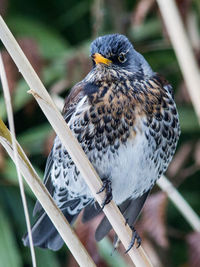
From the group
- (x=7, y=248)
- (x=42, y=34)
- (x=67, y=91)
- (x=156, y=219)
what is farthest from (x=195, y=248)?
(x=42, y=34)

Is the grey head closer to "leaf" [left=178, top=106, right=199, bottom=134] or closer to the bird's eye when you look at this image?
the bird's eye

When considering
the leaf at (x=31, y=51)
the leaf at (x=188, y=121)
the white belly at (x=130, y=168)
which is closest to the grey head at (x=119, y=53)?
the white belly at (x=130, y=168)

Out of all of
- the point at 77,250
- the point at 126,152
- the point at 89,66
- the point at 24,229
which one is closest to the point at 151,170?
the point at 126,152

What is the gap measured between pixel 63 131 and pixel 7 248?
155 cm

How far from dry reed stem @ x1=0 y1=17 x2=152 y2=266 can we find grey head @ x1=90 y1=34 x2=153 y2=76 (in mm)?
597

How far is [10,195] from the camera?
10.5 feet

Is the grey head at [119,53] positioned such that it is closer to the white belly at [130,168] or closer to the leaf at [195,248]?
the white belly at [130,168]

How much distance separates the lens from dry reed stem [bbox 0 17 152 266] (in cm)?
144

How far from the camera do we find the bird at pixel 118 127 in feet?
6.82

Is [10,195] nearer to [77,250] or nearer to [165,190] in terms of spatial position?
[165,190]

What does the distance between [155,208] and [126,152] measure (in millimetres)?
469

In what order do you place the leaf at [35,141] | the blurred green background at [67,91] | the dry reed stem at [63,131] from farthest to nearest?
the leaf at [35,141] < the blurred green background at [67,91] < the dry reed stem at [63,131]

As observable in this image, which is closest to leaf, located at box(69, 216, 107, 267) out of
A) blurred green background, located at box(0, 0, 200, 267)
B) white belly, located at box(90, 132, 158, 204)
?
blurred green background, located at box(0, 0, 200, 267)

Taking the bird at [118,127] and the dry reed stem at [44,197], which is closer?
the dry reed stem at [44,197]
